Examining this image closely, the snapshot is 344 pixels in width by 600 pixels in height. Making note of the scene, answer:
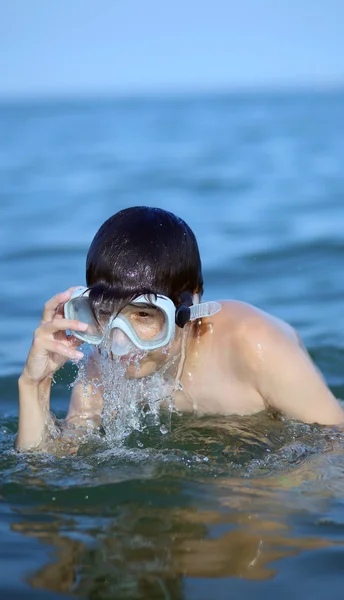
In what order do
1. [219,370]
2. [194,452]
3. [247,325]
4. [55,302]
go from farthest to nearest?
1. [219,370]
2. [247,325]
3. [194,452]
4. [55,302]

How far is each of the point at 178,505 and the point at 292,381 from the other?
2.53ft

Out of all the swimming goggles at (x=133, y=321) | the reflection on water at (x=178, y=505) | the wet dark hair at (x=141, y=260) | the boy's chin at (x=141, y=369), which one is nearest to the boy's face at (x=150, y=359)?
the boy's chin at (x=141, y=369)

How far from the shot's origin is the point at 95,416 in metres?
4.23

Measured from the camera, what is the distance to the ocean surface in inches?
117

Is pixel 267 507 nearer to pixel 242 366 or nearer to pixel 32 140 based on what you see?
pixel 242 366

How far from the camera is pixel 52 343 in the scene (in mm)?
3748

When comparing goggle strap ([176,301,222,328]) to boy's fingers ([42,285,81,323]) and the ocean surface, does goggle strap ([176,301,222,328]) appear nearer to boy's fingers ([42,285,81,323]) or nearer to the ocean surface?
boy's fingers ([42,285,81,323])

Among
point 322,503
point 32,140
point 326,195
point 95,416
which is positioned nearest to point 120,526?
point 322,503

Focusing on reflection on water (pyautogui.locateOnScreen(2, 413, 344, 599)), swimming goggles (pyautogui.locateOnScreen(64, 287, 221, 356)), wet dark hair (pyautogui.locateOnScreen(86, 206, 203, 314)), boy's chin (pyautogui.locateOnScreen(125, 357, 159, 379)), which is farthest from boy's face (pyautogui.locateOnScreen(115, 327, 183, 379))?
reflection on water (pyautogui.locateOnScreen(2, 413, 344, 599))

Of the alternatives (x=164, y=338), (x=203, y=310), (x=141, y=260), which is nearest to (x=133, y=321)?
(x=164, y=338)

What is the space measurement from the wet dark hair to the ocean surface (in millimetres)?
712

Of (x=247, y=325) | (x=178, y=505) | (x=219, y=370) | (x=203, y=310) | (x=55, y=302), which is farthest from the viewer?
(x=219, y=370)

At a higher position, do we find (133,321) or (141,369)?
(133,321)

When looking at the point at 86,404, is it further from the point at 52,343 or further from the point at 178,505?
the point at 178,505
